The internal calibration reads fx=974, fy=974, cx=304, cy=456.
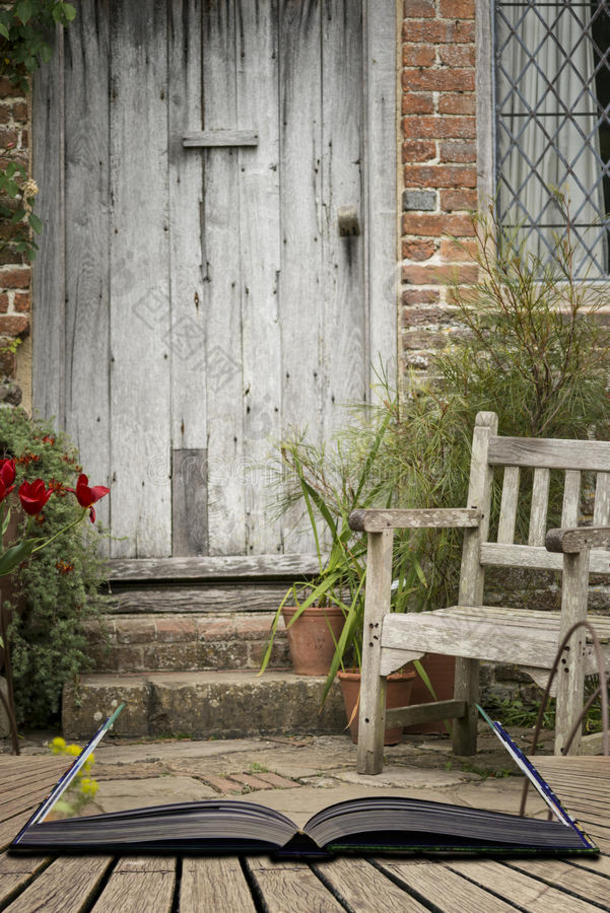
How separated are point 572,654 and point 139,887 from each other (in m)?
1.69

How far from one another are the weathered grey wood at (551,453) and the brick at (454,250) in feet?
3.12

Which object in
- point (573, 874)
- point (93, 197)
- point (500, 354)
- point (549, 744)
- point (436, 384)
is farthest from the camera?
point (93, 197)

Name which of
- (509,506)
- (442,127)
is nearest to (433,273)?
(442,127)

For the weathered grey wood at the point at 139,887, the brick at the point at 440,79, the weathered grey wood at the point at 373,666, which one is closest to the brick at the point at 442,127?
the brick at the point at 440,79

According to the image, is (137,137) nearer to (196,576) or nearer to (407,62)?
(407,62)

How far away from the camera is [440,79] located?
3598mm

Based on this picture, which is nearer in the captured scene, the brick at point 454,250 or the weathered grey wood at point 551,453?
the weathered grey wood at point 551,453

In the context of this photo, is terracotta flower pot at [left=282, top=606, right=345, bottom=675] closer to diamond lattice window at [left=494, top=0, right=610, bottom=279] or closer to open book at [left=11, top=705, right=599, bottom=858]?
diamond lattice window at [left=494, top=0, right=610, bottom=279]

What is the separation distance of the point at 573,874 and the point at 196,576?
3.04 m

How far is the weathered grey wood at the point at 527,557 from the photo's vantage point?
2.69 metres

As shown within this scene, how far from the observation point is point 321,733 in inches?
123

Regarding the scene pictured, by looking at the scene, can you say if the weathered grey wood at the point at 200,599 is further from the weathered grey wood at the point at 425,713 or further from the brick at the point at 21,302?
the brick at the point at 21,302

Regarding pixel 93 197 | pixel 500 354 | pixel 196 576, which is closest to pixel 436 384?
pixel 500 354

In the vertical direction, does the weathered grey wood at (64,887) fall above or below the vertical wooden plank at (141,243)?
below
